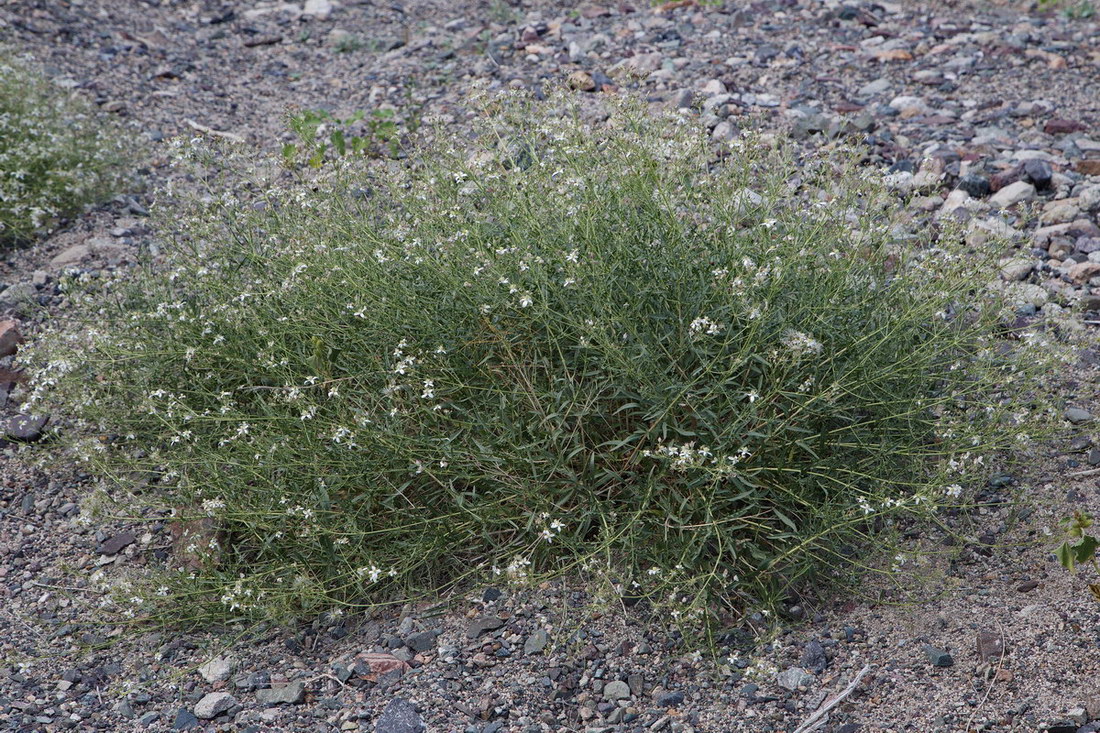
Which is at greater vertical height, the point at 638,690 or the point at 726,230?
the point at 726,230

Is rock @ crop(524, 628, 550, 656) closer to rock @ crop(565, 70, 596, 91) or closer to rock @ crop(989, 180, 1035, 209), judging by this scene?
rock @ crop(989, 180, 1035, 209)

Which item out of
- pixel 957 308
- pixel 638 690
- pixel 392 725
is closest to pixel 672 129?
pixel 957 308

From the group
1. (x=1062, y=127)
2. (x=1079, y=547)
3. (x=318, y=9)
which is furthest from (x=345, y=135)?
(x=1079, y=547)

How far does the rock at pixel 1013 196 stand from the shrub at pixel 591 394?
1470 mm

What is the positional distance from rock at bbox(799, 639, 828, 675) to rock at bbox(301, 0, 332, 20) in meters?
8.27

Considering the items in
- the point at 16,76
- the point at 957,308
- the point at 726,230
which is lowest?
the point at 957,308

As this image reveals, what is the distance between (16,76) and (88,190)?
4.14ft

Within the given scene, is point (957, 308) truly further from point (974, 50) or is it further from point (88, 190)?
point (88, 190)

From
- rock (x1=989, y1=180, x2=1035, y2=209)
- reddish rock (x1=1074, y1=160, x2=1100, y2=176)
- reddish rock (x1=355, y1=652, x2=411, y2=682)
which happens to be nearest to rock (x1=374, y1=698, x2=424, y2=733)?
reddish rock (x1=355, y1=652, x2=411, y2=682)

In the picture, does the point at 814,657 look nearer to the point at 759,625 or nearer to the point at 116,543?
the point at 759,625

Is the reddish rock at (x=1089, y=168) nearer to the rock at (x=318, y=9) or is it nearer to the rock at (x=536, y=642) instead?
the rock at (x=536, y=642)

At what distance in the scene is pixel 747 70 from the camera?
7.02m

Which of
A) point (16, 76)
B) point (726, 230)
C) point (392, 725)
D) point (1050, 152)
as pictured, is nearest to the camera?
point (392, 725)

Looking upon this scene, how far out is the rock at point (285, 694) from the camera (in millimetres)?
3084
